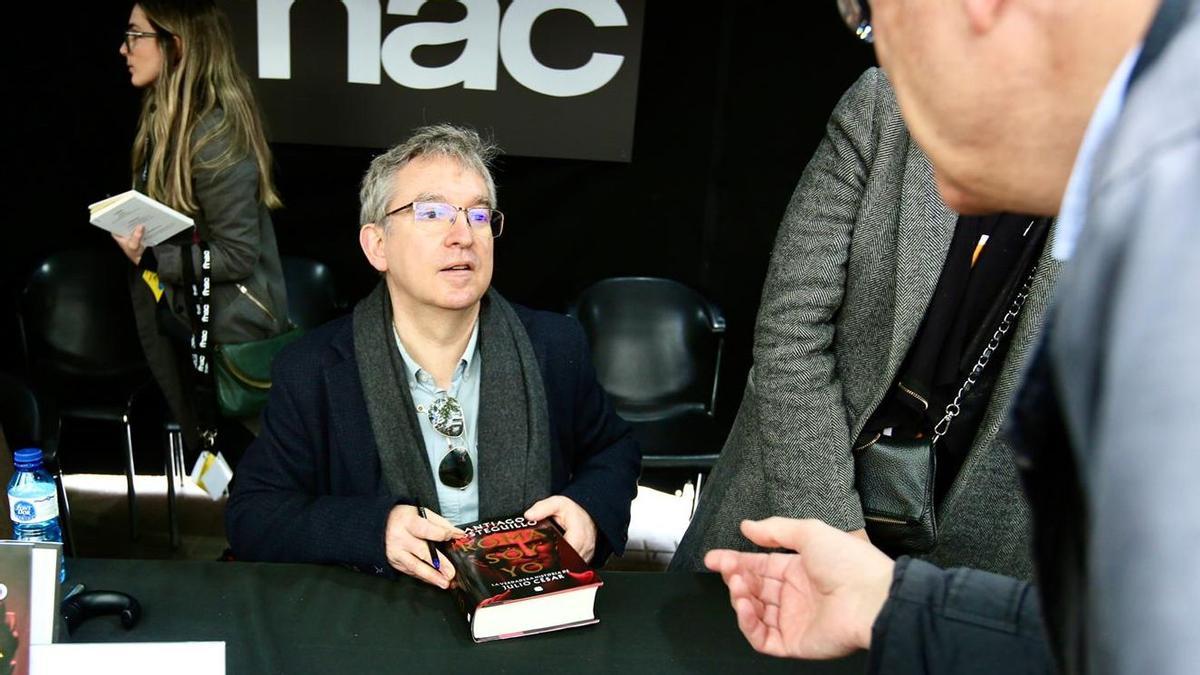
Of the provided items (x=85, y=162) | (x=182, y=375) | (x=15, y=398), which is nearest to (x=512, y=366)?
(x=15, y=398)

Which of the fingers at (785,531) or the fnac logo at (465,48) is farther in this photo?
the fnac logo at (465,48)

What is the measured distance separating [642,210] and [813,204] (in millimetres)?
2315

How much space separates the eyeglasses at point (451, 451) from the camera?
7.03 feet

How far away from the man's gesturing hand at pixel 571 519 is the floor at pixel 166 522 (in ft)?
5.58

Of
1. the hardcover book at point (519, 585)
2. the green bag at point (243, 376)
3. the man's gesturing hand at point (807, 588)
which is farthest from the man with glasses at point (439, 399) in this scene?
the green bag at point (243, 376)

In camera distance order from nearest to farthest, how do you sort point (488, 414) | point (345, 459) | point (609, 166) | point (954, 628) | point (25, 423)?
point (954, 628) → point (345, 459) → point (488, 414) → point (25, 423) → point (609, 166)

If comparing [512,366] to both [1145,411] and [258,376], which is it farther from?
[1145,411]

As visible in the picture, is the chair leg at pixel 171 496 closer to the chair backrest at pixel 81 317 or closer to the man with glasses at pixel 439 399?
the chair backrest at pixel 81 317

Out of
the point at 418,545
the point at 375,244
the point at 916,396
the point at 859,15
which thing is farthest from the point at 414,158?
the point at 859,15

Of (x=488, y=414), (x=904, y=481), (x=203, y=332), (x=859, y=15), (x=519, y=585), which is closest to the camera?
(x=859, y=15)

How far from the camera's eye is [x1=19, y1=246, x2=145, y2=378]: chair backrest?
12.1 ft

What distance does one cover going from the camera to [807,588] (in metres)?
1.32

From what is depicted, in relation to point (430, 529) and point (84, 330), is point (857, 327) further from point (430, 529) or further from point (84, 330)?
point (84, 330)

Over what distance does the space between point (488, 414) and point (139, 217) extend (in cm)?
143
